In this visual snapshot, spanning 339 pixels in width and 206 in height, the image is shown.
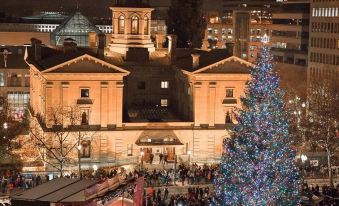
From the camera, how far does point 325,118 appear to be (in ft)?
225

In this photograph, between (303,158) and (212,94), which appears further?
(212,94)

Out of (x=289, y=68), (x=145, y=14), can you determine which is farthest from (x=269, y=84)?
(x=289, y=68)

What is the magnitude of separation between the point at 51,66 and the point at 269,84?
1415 inches

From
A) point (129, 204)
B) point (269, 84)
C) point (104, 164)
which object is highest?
point (269, 84)

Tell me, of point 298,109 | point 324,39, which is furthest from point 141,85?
point 324,39

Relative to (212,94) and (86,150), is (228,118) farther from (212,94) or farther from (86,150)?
(86,150)

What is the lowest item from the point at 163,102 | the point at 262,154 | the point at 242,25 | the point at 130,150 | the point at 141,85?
the point at 130,150

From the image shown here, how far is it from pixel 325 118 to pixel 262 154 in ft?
118

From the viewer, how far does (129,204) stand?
25469 mm

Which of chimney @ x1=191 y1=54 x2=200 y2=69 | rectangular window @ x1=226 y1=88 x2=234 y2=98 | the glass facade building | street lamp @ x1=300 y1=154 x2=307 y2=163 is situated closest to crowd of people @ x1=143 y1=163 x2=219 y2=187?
street lamp @ x1=300 y1=154 x2=307 y2=163

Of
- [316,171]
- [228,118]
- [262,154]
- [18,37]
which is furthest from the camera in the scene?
[18,37]

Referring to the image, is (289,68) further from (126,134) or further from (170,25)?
(126,134)

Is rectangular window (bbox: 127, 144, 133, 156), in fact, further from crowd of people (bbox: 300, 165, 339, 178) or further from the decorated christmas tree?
the decorated christmas tree

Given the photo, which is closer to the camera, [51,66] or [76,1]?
[51,66]
